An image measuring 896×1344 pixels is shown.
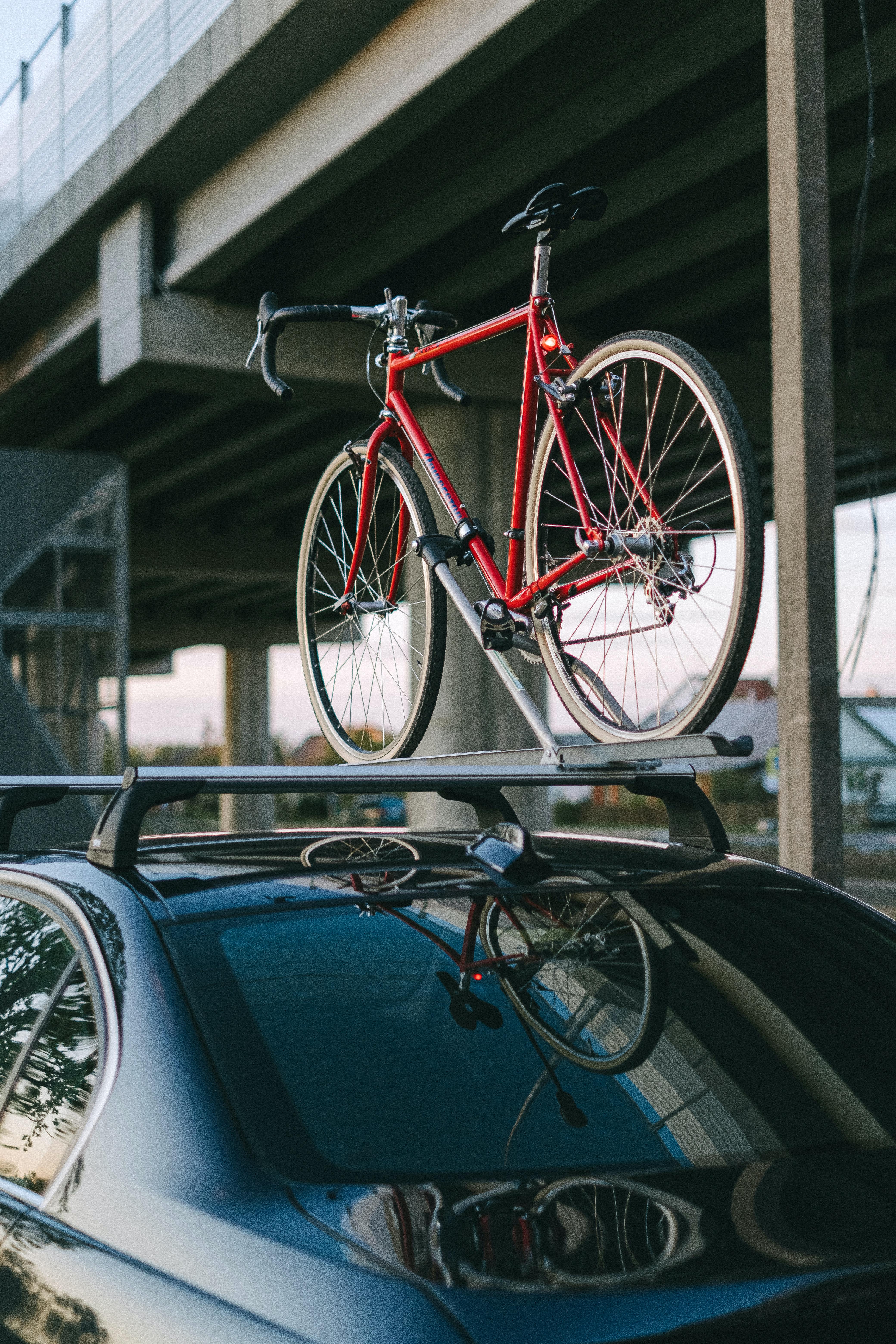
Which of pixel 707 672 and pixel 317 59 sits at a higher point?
pixel 317 59

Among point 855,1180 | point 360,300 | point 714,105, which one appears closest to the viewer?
point 855,1180

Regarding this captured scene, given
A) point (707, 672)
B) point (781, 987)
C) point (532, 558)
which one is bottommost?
point (781, 987)

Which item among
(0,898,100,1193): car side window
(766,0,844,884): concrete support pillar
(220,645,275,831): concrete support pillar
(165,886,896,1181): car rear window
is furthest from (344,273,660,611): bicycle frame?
(220,645,275,831): concrete support pillar

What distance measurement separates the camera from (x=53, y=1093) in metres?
2.01

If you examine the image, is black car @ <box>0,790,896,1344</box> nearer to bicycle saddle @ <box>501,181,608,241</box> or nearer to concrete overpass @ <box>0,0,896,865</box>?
bicycle saddle @ <box>501,181,608,241</box>

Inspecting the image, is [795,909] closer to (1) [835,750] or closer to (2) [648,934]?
(2) [648,934]

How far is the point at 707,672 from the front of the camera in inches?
129

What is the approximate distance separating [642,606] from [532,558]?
0.59 m

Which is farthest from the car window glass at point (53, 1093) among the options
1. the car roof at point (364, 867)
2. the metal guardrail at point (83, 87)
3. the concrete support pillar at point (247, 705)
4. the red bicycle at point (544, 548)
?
the concrete support pillar at point (247, 705)

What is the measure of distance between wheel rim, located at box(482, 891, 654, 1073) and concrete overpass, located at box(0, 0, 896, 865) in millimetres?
4933

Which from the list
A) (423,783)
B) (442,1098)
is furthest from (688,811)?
(442,1098)

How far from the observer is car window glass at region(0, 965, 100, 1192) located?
1914 mm

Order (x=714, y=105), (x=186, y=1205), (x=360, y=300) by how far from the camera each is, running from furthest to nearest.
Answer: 1. (x=360, y=300)
2. (x=714, y=105)
3. (x=186, y=1205)

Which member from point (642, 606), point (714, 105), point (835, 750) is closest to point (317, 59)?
point (714, 105)
